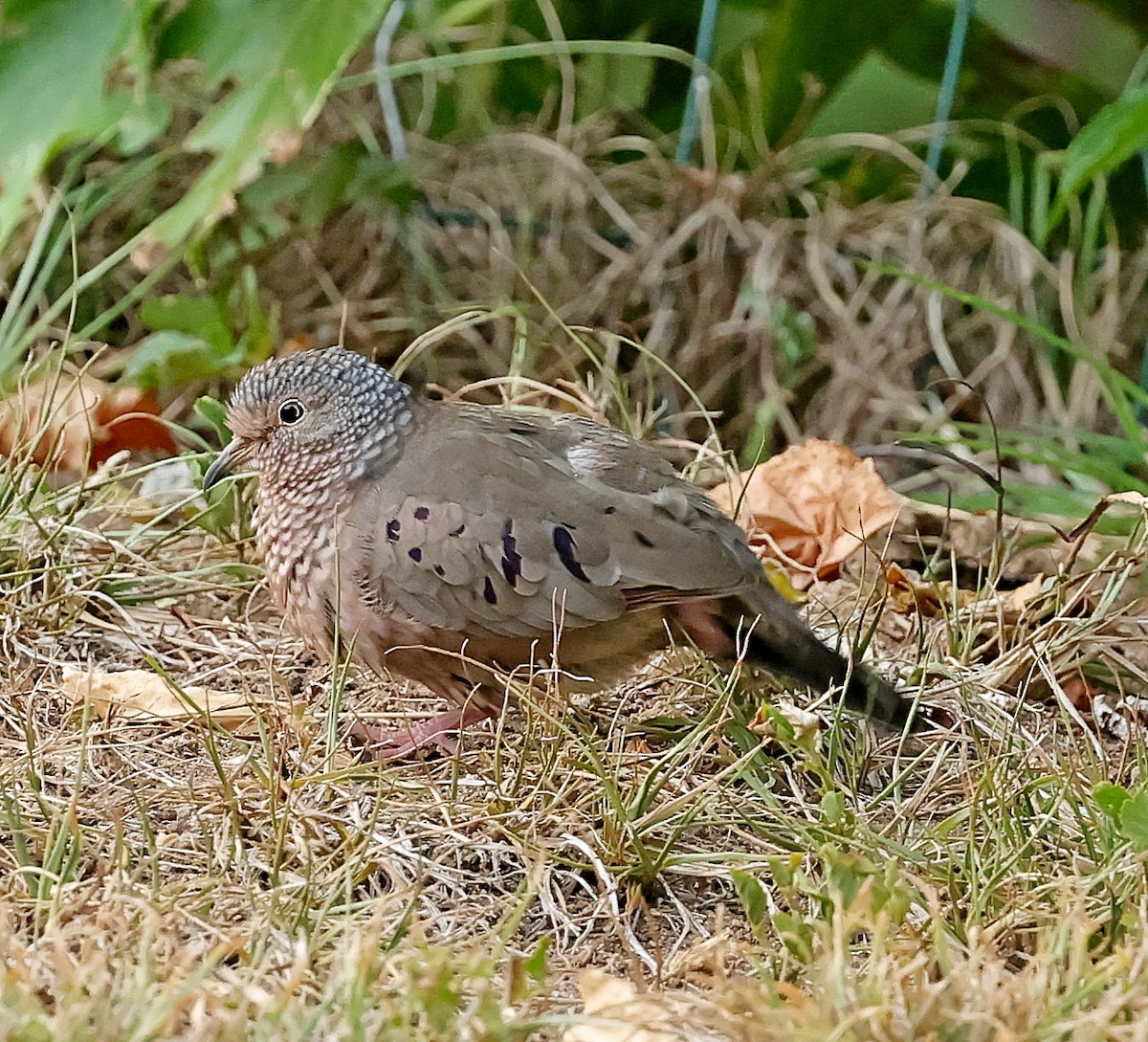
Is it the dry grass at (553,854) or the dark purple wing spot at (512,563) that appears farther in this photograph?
the dark purple wing spot at (512,563)

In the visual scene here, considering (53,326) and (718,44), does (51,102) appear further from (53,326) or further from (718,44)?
(718,44)

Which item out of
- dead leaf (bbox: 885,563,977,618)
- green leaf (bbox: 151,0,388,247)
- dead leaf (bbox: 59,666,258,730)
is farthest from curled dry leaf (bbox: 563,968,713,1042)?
green leaf (bbox: 151,0,388,247)

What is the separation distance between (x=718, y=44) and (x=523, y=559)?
2.38 metres

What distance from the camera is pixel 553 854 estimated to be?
170cm

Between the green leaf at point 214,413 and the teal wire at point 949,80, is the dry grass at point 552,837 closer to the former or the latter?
the green leaf at point 214,413

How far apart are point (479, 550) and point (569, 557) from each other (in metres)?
0.11

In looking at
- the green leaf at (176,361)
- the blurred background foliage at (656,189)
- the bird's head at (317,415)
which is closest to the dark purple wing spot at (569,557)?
the bird's head at (317,415)

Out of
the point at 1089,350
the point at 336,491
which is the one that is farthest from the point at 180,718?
the point at 1089,350

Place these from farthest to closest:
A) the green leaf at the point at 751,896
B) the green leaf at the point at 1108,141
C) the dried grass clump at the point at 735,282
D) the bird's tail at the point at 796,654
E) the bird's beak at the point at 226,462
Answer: the dried grass clump at the point at 735,282
the green leaf at the point at 1108,141
the bird's beak at the point at 226,462
the bird's tail at the point at 796,654
the green leaf at the point at 751,896

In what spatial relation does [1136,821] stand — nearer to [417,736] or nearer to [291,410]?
[417,736]

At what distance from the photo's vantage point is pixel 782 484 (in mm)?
2578

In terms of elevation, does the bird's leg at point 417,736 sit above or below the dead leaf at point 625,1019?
below

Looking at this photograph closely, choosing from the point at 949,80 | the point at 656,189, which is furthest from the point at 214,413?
the point at 949,80

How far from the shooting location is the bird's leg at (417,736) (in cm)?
197
